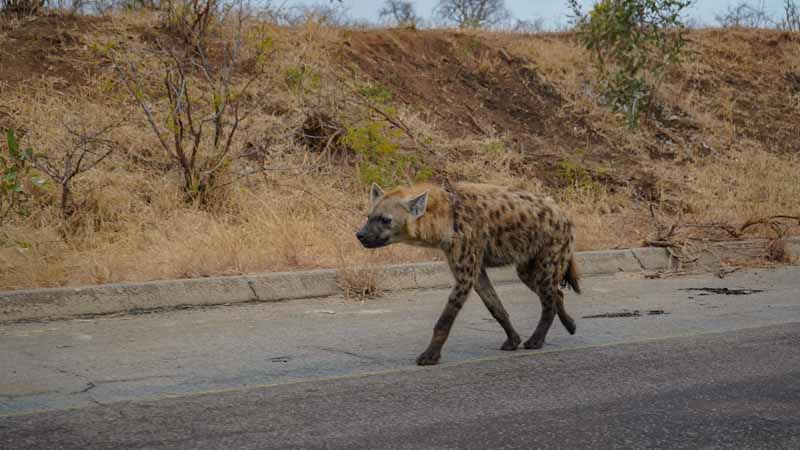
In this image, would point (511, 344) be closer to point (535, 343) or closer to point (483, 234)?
point (535, 343)

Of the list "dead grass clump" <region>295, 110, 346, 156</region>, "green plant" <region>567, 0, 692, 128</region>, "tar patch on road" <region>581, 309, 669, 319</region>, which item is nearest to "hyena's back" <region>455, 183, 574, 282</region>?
"tar patch on road" <region>581, 309, 669, 319</region>

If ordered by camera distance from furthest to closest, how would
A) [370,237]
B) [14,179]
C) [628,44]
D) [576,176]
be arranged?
[628,44], [576,176], [14,179], [370,237]

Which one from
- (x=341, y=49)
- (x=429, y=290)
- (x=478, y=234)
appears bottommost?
(x=429, y=290)

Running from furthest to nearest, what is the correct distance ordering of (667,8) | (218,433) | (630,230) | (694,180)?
(667,8) < (694,180) < (630,230) < (218,433)

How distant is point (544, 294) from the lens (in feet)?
22.3

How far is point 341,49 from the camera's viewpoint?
17938 mm

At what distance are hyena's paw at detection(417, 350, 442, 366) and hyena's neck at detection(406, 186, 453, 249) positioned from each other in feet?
2.51

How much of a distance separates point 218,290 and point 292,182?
4.62m

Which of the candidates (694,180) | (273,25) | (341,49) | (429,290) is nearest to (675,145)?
(694,180)

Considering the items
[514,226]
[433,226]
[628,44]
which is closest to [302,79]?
[628,44]

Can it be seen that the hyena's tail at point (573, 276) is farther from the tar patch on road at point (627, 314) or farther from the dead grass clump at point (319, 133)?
the dead grass clump at point (319, 133)

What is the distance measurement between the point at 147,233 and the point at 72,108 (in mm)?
4088

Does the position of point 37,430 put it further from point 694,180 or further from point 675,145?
point 675,145

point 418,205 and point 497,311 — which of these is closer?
point 418,205
